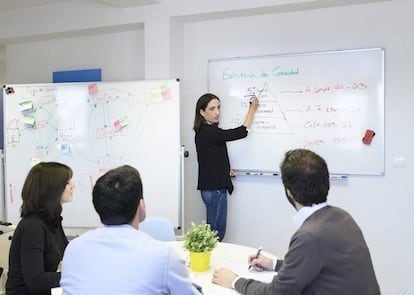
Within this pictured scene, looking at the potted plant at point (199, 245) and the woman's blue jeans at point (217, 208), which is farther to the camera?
the woman's blue jeans at point (217, 208)

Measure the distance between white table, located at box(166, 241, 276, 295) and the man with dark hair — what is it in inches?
18.7

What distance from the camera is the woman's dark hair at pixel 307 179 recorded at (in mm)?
1571

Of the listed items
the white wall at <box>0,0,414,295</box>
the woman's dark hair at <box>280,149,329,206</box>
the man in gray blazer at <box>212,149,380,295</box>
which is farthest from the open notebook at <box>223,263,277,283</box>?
the white wall at <box>0,0,414,295</box>

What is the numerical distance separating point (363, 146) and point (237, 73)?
1.22 m

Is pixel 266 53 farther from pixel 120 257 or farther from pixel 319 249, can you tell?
pixel 120 257

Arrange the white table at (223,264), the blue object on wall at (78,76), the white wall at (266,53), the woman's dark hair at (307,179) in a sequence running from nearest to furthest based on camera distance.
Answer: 1. the woman's dark hair at (307,179)
2. the white table at (223,264)
3. the white wall at (266,53)
4. the blue object on wall at (78,76)

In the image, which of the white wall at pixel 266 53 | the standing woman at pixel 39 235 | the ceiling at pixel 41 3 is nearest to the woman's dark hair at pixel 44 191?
the standing woman at pixel 39 235

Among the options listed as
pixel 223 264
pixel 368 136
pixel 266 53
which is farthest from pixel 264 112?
pixel 223 264

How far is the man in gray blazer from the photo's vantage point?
1.42 meters

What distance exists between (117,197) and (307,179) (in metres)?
0.69

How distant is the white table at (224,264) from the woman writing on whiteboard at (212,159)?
1.00 metres

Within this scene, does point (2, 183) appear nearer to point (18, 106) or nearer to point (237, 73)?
point (18, 106)

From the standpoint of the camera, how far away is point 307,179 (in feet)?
5.18

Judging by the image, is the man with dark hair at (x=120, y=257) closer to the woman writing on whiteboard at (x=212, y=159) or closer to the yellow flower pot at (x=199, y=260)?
the yellow flower pot at (x=199, y=260)
